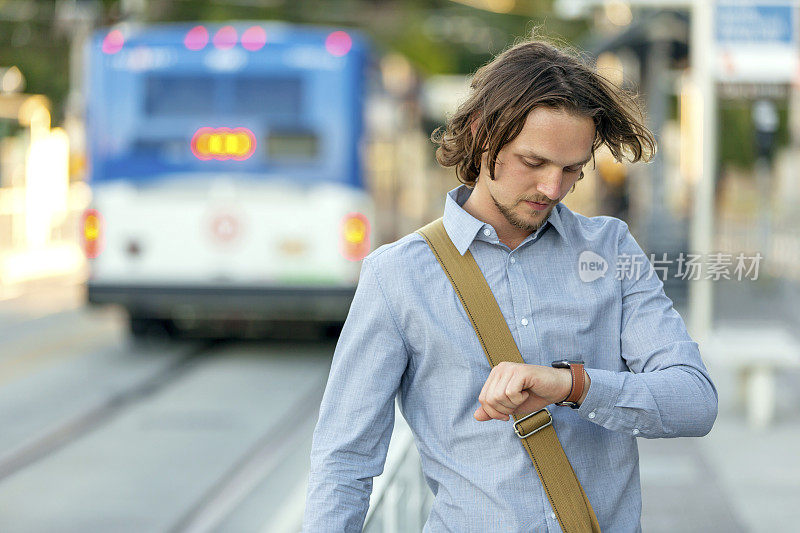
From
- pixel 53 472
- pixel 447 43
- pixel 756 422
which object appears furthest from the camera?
pixel 447 43

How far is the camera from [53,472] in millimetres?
6211

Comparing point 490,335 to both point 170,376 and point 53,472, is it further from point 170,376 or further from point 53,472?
point 170,376

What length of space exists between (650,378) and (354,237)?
309 inches

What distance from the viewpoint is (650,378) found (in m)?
1.89

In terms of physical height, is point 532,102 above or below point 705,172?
above

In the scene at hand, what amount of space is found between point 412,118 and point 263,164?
378 centimetres

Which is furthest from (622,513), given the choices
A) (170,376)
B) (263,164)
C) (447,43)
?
(447,43)

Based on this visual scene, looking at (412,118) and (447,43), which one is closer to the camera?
(412,118)

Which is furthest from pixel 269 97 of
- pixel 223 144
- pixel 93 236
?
pixel 93 236

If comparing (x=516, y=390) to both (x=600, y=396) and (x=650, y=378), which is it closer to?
(x=600, y=396)

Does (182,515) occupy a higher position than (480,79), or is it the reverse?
(480,79)

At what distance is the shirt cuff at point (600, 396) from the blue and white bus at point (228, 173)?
25.8 feet

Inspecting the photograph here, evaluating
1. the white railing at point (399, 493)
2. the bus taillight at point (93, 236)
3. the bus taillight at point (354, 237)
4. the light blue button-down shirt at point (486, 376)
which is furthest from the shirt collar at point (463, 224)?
the bus taillight at point (93, 236)

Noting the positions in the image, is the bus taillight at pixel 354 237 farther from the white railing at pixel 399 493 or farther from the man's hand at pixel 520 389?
the man's hand at pixel 520 389
